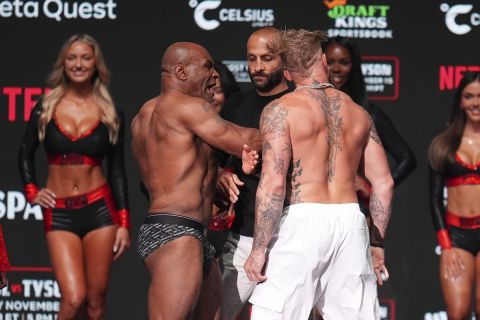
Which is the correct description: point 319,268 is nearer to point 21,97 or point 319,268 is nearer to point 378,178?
point 378,178

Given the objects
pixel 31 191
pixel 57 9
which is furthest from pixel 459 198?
pixel 57 9

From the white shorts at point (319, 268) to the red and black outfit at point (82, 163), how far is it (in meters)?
2.05

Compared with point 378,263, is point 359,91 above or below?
above

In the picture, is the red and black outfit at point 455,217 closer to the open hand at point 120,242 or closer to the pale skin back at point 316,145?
the open hand at point 120,242

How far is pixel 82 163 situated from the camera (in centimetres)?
708

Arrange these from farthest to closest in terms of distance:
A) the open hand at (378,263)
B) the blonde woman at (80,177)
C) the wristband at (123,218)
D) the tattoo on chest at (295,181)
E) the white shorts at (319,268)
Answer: the wristband at (123,218) < the blonde woman at (80,177) < the open hand at (378,263) < the tattoo on chest at (295,181) < the white shorts at (319,268)

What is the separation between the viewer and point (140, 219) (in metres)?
8.02

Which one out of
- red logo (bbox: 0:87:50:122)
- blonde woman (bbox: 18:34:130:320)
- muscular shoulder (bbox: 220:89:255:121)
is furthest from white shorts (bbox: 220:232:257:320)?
red logo (bbox: 0:87:50:122)

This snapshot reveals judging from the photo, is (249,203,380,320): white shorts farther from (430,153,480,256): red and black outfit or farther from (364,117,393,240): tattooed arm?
(430,153,480,256): red and black outfit

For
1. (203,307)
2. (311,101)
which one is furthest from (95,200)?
(311,101)

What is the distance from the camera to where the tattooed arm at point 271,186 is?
516 cm

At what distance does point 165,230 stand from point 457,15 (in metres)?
3.24

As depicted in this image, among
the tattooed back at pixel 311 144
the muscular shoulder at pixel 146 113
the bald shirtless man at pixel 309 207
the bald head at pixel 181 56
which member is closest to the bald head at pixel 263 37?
the bald head at pixel 181 56

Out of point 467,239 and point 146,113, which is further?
point 467,239
